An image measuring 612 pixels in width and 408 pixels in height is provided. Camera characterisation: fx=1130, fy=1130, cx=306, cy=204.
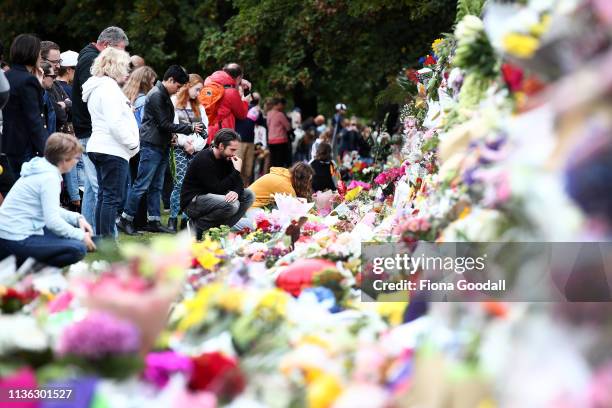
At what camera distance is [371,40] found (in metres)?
17.2

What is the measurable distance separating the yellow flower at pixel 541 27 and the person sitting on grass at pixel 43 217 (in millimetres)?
3669

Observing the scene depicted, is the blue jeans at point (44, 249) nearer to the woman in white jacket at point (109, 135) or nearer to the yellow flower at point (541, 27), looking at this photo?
the woman in white jacket at point (109, 135)

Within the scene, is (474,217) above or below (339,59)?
below

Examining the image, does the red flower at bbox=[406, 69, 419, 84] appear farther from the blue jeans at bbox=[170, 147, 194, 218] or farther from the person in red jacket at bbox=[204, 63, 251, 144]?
the blue jeans at bbox=[170, 147, 194, 218]

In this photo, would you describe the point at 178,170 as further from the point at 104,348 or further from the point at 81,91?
the point at 104,348

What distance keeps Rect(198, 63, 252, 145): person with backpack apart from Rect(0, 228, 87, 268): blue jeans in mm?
5427

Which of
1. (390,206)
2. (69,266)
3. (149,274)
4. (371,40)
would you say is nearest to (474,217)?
(149,274)

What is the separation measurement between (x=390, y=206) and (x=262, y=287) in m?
4.68

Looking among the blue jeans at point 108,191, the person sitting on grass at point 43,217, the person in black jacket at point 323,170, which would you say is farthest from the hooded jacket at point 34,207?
the person in black jacket at point 323,170

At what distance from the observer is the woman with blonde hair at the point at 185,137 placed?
10.8 meters

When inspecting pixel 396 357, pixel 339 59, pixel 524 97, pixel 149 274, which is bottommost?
pixel 396 357

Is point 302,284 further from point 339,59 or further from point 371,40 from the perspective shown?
point 339,59

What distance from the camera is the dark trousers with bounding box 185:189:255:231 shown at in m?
9.67

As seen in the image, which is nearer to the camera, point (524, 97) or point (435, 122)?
point (524, 97)
